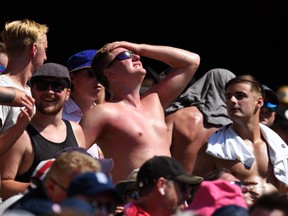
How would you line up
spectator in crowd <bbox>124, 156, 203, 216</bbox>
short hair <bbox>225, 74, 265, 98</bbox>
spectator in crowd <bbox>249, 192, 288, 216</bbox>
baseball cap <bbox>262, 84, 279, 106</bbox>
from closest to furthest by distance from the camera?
1. spectator in crowd <bbox>249, 192, 288, 216</bbox>
2. spectator in crowd <bbox>124, 156, 203, 216</bbox>
3. short hair <bbox>225, 74, 265, 98</bbox>
4. baseball cap <bbox>262, 84, 279, 106</bbox>

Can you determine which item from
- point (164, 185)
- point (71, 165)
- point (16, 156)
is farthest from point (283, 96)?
point (71, 165)

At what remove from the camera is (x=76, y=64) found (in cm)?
860

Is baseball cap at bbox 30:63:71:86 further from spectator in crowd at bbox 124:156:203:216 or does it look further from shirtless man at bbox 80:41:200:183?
spectator in crowd at bbox 124:156:203:216

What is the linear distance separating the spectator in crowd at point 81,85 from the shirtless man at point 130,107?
0.37 m

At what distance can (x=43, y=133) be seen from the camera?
743 centimetres

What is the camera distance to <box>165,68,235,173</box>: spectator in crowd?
8719mm

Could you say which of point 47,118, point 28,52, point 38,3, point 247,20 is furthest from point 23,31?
point 247,20

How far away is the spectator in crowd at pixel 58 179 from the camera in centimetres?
571

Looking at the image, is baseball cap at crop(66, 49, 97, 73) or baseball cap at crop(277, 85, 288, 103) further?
baseball cap at crop(277, 85, 288, 103)

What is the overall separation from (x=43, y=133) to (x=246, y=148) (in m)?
1.80

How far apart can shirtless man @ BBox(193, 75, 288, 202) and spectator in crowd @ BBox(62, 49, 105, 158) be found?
97cm

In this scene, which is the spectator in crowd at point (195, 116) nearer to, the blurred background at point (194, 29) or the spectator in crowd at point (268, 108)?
the spectator in crowd at point (268, 108)

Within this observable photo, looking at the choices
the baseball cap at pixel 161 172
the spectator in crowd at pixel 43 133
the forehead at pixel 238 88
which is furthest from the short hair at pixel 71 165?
the forehead at pixel 238 88

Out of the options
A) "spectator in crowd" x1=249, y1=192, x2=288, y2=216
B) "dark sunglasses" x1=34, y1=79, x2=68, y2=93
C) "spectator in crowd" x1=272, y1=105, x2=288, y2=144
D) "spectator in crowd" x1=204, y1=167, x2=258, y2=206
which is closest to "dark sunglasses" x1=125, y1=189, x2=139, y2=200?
"spectator in crowd" x1=204, y1=167, x2=258, y2=206
